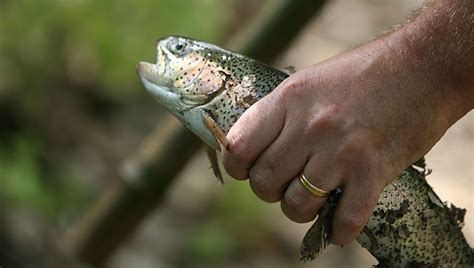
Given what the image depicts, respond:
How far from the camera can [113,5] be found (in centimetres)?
477

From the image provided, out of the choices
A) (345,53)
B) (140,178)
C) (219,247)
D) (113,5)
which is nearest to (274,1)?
(140,178)

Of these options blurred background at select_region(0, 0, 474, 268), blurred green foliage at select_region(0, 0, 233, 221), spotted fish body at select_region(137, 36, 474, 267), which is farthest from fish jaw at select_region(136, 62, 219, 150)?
blurred green foliage at select_region(0, 0, 233, 221)

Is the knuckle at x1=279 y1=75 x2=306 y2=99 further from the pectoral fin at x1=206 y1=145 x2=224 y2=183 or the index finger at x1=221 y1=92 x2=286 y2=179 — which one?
the pectoral fin at x1=206 y1=145 x2=224 y2=183

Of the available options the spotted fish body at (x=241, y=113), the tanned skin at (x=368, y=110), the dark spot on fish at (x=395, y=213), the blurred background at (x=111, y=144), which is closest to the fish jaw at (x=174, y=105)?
the spotted fish body at (x=241, y=113)

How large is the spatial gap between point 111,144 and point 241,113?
3626 millimetres

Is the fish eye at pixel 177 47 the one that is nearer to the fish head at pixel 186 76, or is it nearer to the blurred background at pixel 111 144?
the fish head at pixel 186 76

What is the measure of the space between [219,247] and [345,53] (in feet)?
11.5

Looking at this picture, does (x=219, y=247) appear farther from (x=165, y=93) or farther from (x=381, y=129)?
(x=381, y=129)

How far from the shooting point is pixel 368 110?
199 cm

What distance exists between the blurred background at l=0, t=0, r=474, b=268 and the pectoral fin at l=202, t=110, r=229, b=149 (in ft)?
7.56

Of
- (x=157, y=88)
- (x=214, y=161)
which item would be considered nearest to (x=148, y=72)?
(x=157, y=88)

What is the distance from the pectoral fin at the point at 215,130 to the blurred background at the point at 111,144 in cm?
230

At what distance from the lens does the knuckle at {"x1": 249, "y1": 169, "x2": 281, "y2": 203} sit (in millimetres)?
2092

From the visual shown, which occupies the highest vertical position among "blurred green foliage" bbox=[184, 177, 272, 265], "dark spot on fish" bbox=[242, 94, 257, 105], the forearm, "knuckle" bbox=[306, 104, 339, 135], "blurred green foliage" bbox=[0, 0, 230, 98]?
the forearm
